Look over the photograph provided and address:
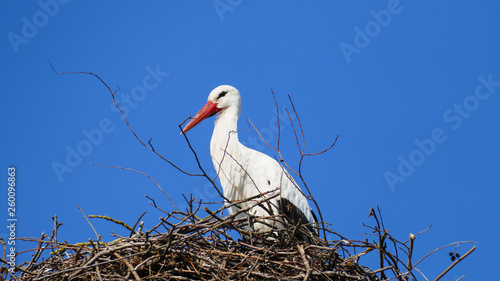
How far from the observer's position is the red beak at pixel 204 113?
520cm

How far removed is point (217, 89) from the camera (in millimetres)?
5230

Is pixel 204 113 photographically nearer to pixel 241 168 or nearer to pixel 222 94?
pixel 222 94

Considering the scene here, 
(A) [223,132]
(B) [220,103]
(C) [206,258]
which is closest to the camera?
(C) [206,258]

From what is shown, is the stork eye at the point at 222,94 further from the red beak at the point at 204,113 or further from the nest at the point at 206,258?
the nest at the point at 206,258

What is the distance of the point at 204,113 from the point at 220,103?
155 mm

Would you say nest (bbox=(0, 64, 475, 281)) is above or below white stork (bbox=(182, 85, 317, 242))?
below

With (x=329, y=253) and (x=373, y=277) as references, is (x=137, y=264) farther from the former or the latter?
(x=373, y=277)

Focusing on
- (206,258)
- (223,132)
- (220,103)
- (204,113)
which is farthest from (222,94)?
(206,258)

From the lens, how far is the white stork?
15.1 feet

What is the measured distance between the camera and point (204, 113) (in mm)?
5199

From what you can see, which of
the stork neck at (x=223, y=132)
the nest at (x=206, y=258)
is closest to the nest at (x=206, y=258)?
the nest at (x=206, y=258)

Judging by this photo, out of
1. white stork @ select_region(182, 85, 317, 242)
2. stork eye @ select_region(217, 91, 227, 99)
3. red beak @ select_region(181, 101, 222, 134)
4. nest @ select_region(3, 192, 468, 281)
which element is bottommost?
nest @ select_region(3, 192, 468, 281)

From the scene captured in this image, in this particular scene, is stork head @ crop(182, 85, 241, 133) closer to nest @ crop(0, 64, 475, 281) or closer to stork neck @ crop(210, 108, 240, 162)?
stork neck @ crop(210, 108, 240, 162)

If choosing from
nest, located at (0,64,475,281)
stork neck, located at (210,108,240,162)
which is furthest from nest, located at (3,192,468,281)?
stork neck, located at (210,108,240,162)
